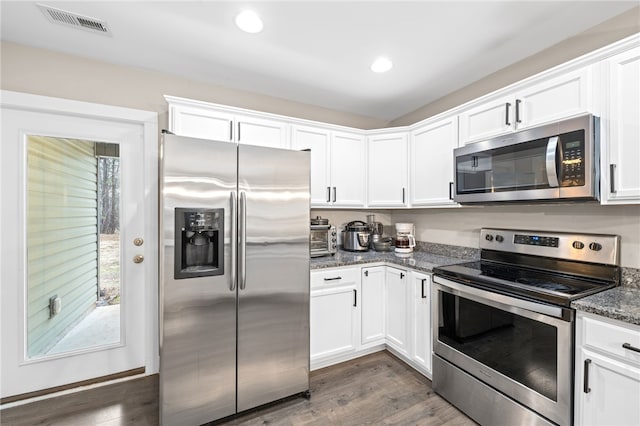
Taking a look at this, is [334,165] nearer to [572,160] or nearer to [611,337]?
[572,160]

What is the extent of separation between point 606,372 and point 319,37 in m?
2.42

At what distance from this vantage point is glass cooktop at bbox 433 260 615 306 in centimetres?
148

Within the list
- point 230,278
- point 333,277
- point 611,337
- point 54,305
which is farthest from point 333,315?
point 54,305

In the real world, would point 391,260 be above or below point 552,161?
below

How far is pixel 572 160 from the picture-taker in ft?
5.31

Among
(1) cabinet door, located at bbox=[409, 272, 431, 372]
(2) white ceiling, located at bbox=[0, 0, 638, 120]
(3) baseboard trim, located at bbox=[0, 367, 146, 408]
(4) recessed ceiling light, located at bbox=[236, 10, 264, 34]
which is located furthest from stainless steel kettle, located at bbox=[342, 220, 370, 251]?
(3) baseboard trim, located at bbox=[0, 367, 146, 408]

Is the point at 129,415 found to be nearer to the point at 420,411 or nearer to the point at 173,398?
the point at 173,398

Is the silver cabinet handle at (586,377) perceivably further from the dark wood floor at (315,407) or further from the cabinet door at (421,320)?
the cabinet door at (421,320)

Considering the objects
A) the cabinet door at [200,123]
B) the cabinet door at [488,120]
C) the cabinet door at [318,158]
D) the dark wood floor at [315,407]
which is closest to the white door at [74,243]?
the dark wood floor at [315,407]

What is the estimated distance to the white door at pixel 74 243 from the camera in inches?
81.4

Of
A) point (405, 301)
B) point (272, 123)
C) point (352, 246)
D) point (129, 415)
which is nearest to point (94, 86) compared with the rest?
point (272, 123)

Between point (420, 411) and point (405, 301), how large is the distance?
777mm

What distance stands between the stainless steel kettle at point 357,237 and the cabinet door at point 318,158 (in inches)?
16.5

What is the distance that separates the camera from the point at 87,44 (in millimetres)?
2055
